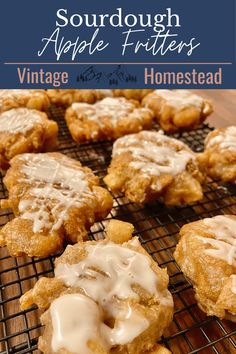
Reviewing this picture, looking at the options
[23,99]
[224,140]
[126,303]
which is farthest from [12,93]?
[126,303]

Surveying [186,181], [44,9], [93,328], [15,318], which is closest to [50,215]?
[15,318]

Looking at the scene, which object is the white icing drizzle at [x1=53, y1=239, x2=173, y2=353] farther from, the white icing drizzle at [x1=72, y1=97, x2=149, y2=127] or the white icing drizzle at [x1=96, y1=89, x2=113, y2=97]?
the white icing drizzle at [x1=96, y1=89, x2=113, y2=97]

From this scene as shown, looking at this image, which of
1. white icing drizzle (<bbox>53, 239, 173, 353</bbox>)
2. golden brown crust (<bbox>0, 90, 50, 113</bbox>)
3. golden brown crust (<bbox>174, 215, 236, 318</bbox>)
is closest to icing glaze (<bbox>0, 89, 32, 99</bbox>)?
golden brown crust (<bbox>0, 90, 50, 113</bbox>)

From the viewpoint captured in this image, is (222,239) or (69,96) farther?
(69,96)

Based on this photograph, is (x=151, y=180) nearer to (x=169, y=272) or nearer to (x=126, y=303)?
(x=169, y=272)

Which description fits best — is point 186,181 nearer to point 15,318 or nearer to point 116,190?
point 116,190

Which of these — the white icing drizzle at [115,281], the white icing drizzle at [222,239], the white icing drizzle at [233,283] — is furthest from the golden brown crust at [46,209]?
the white icing drizzle at [233,283]
